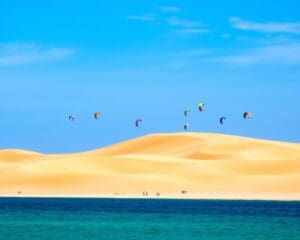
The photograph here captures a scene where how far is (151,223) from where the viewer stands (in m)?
66.8

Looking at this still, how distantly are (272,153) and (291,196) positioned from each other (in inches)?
1041

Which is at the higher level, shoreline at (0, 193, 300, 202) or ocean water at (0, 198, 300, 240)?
shoreline at (0, 193, 300, 202)

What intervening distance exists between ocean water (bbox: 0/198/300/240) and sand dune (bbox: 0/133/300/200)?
21916 mm

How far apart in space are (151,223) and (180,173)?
53.2 m

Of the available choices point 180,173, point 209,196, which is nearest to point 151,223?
point 209,196

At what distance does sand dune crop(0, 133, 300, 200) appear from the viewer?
11088 cm

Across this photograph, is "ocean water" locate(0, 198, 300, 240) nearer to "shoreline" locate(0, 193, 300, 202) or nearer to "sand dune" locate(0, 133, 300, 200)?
"shoreline" locate(0, 193, 300, 202)

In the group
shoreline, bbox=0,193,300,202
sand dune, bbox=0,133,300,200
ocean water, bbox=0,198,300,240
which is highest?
sand dune, bbox=0,133,300,200

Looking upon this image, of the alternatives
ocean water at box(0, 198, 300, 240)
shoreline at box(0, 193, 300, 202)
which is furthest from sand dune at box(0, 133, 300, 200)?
ocean water at box(0, 198, 300, 240)

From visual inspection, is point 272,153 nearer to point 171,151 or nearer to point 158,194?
point 171,151

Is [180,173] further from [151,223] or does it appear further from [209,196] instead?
[151,223]

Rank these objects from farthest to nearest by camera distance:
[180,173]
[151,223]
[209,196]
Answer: [180,173] → [209,196] → [151,223]

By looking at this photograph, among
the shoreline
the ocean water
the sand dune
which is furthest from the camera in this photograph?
the sand dune

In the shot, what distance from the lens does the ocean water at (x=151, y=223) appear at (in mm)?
57031
